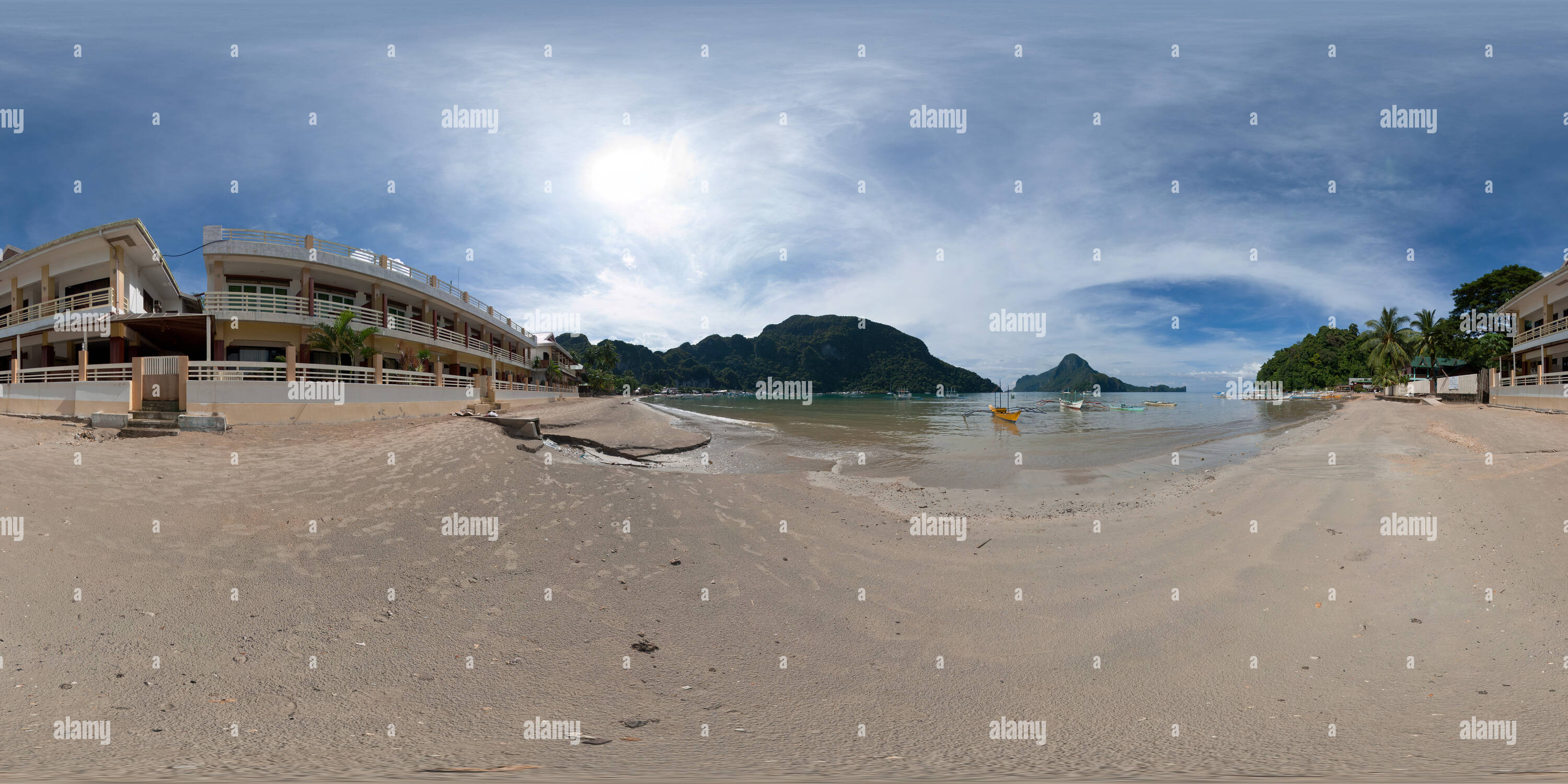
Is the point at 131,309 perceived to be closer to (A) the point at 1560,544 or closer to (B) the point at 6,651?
(B) the point at 6,651

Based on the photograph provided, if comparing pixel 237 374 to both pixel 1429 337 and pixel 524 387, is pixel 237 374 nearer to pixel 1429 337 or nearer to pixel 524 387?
pixel 524 387

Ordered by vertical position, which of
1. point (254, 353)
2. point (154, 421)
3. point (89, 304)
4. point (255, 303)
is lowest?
point (154, 421)

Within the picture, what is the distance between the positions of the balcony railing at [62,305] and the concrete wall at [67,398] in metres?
4.22

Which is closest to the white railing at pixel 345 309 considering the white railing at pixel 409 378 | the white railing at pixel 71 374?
the white railing at pixel 409 378

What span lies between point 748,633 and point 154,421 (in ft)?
63.7

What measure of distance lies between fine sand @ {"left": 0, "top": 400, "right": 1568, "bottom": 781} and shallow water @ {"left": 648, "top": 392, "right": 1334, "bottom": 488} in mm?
7577

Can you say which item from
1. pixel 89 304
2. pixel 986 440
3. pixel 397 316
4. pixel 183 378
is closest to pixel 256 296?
pixel 89 304

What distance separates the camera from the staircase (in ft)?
44.9

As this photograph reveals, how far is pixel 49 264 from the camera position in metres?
23.4

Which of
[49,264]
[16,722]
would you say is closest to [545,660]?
[16,722]

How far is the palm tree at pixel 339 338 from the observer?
23984mm

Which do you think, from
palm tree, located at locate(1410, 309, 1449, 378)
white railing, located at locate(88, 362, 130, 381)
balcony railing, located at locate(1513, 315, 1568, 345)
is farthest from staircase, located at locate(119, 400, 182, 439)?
palm tree, located at locate(1410, 309, 1449, 378)

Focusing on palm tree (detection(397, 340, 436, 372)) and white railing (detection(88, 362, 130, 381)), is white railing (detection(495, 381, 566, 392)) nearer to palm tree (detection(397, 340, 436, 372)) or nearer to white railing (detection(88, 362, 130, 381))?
palm tree (detection(397, 340, 436, 372))

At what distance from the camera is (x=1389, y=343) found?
5912cm
